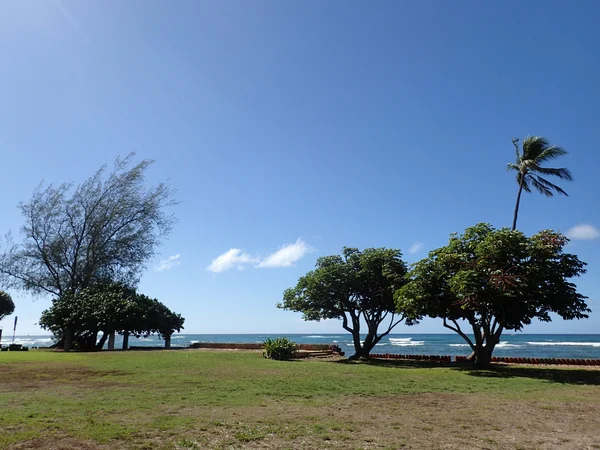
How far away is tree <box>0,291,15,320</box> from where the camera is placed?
5716 cm

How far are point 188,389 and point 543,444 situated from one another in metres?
9.03

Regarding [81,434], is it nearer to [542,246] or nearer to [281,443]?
[281,443]

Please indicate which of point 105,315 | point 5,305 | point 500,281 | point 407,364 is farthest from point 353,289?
point 5,305

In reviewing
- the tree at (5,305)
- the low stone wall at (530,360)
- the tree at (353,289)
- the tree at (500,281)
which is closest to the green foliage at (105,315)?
the tree at (353,289)

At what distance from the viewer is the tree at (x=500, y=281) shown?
61.4 ft

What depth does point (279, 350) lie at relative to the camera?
26.9 metres

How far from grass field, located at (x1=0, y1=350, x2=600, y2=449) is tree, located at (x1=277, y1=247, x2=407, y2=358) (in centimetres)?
1169

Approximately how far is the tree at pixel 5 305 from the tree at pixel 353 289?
4586 cm

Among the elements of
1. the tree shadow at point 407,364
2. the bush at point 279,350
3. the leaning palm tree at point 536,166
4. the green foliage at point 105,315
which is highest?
the leaning palm tree at point 536,166

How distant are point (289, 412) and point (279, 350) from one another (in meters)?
17.8

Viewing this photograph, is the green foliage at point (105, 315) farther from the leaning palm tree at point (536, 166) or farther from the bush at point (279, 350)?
the leaning palm tree at point (536, 166)

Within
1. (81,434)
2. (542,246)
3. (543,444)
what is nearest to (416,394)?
(543,444)

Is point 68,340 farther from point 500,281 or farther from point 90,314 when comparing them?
point 500,281

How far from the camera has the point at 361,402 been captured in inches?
436
